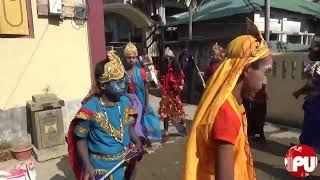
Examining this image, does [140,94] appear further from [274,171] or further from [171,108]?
[274,171]

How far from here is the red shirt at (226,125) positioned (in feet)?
5.42

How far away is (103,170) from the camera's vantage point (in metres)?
2.91

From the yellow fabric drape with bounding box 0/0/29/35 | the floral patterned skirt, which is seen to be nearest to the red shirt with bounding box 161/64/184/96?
the floral patterned skirt

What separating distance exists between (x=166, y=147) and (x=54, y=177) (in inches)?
85.6

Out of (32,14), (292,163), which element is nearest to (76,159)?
(292,163)

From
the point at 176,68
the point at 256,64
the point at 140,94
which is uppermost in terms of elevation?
the point at 256,64

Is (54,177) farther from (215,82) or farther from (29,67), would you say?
(215,82)

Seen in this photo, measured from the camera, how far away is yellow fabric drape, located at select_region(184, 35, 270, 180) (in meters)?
1.74

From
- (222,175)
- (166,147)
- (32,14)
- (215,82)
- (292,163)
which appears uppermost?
(32,14)

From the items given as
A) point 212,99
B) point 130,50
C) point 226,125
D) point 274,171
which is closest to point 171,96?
point 130,50

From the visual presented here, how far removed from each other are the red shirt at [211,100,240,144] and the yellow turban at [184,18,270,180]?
2cm

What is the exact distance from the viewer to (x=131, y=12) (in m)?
12.1

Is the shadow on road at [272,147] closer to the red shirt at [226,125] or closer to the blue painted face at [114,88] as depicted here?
the blue painted face at [114,88]

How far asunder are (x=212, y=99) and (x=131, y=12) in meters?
10.7
